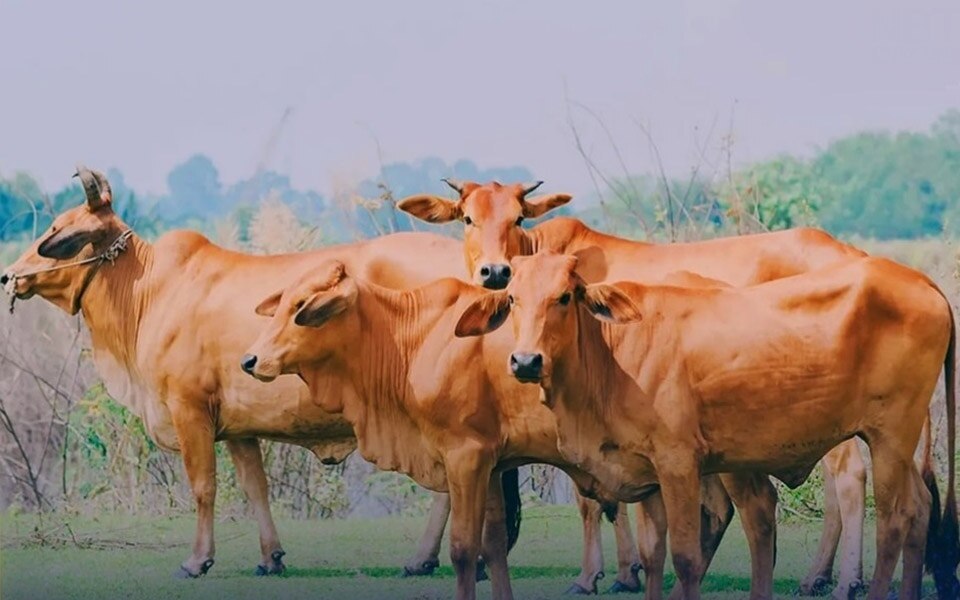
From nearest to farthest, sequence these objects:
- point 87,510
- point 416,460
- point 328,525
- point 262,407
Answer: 1. point 416,460
2. point 262,407
3. point 328,525
4. point 87,510

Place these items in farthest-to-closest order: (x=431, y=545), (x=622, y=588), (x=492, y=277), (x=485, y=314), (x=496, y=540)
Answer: (x=431, y=545) < (x=622, y=588) < (x=492, y=277) < (x=496, y=540) < (x=485, y=314)

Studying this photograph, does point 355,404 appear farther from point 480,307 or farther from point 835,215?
point 835,215

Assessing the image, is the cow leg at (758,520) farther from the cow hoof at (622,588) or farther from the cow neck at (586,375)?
the cow hoof at (622,588)

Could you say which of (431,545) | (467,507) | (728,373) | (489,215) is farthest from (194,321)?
(728,373)

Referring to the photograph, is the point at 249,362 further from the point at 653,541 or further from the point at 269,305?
the point at 653,541

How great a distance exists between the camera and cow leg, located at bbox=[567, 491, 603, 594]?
1242 cm

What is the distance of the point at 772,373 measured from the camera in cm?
1062

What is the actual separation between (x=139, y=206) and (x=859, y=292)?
18.5m

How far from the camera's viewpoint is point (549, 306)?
10328 millimetres

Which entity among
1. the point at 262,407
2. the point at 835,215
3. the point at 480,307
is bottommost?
the point at 835,215

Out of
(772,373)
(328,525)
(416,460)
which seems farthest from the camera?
(328,525)

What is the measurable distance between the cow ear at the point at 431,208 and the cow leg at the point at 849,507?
103 inches

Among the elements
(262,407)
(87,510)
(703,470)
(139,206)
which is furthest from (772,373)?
(139,206)

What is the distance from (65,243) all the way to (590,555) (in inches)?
156
